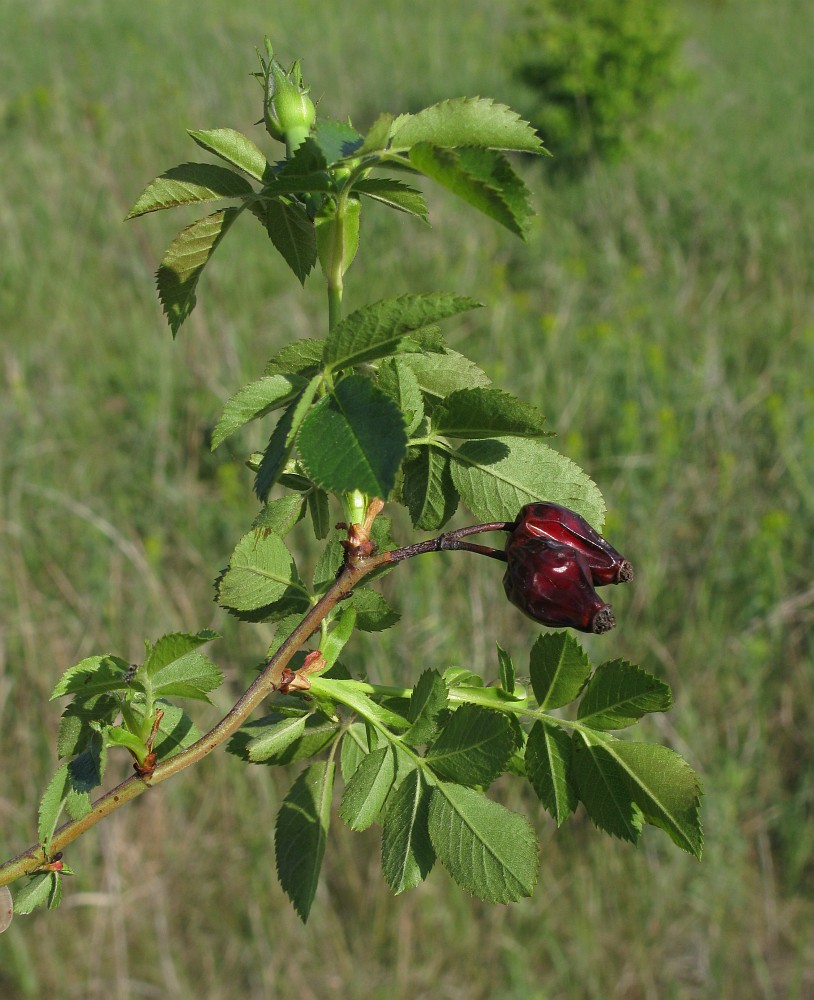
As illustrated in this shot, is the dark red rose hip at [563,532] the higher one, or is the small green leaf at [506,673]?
the dark red rose hip at [563,532]

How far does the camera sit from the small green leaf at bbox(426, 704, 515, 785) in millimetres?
500

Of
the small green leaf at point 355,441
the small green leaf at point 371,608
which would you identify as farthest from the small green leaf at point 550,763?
the small green leaf at point 355,441

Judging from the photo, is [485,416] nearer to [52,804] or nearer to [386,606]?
[386,606]

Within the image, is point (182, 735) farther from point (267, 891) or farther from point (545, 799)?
point (267, 891)

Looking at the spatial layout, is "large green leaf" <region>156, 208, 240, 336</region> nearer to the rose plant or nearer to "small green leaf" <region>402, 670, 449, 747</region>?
the rose plant

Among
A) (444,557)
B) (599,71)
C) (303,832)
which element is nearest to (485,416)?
(303,832)

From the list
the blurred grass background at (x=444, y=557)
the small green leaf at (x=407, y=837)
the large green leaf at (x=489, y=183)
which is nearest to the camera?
the large green leaf at (x=489, y=183)

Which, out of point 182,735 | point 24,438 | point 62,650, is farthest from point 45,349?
point 182,735

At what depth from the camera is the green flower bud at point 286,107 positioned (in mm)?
490

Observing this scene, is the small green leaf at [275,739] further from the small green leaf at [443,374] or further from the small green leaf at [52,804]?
the small green leaf at [443,374]

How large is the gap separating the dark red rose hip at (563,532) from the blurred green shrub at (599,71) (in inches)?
176

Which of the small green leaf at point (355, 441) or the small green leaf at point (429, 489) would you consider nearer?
the small green leaf at point (355, 441)

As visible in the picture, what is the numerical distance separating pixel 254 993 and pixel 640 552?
1.26 meters

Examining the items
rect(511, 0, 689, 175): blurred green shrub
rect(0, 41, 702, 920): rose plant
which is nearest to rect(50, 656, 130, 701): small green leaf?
rect(0, 41, 702, 920): rose plant
